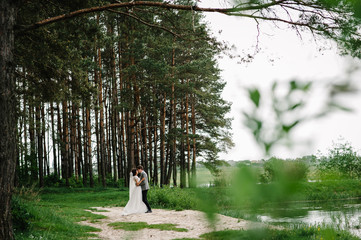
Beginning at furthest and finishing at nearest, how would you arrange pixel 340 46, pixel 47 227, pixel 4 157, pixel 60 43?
pixel 60 43 < pixel 47 227 < pixel 4 157 < pixel 340 46

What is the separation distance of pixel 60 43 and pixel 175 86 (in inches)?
603

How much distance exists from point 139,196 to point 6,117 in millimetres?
7352

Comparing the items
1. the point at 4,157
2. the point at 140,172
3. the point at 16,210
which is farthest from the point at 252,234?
the point at 140,172

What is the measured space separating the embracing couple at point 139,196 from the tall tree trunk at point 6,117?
6.52m

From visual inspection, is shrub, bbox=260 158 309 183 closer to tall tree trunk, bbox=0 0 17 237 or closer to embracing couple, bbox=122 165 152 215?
tall tree trunk, bbox=0 0 17 237

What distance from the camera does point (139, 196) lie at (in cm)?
1197

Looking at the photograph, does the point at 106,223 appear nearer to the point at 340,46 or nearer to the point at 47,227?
the point at 47,227

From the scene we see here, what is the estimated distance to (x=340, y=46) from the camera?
0.89 metres

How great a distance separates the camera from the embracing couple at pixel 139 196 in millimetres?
11789

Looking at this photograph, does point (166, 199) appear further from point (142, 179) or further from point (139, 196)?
point (142, 179)

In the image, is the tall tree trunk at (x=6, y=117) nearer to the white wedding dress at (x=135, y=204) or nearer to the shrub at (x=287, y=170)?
the shrub at (x=287, y=170)

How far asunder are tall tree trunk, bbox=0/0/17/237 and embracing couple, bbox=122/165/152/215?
21.4 ft

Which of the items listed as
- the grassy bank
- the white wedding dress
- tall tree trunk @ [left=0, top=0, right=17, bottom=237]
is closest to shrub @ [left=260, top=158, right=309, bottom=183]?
the grassy bank

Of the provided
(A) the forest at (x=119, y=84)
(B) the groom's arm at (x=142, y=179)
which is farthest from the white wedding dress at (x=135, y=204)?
(A) the forest at (x=119, y=84)
